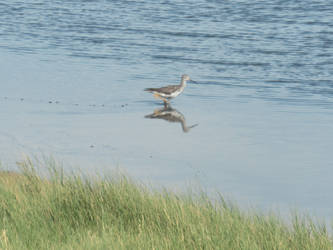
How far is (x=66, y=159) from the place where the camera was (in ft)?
44.0

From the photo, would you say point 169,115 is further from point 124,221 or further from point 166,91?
point 124,221

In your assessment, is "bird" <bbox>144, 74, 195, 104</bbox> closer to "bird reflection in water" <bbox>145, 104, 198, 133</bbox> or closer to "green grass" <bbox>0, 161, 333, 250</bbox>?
"bird reflection in water" <bbox>145, 104, 198, 133</bbox>

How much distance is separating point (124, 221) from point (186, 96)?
10827 mm

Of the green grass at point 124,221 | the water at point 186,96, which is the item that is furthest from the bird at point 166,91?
the green grass at point 124,221

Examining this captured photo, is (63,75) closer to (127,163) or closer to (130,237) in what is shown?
(127,163)

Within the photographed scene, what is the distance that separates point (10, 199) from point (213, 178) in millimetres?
3688

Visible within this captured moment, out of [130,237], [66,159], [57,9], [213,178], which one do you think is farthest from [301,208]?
[57,9]

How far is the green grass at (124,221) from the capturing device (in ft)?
28.0

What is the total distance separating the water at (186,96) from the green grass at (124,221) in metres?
1.16

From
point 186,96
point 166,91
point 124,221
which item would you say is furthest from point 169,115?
point 124,221

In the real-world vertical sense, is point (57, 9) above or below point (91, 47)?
above

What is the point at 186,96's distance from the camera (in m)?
20.2

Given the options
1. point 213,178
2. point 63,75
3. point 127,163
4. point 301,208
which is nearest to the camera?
point 301,208

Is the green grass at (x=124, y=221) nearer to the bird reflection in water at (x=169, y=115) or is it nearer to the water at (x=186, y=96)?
the water at (x=186, y=96)
